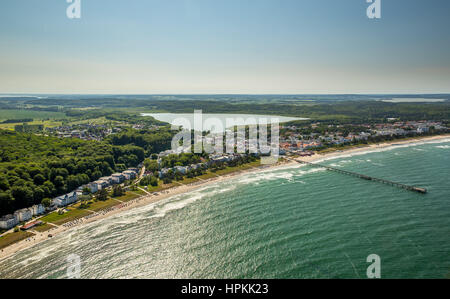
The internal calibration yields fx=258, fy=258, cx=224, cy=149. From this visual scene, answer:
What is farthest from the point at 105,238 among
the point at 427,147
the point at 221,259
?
the point at 427,147

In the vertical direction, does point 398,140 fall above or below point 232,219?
above

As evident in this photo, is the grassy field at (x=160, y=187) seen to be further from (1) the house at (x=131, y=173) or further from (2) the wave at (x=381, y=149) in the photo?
(2) the wave at (x=381, y=149)

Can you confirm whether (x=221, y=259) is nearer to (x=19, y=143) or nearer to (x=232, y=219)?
(x=232, y=219)

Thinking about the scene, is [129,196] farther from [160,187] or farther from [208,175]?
[208,175]

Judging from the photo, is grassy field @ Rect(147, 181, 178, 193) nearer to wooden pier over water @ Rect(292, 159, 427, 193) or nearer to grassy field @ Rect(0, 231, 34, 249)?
grassy field @ Rect(0, 231, 34, 249)

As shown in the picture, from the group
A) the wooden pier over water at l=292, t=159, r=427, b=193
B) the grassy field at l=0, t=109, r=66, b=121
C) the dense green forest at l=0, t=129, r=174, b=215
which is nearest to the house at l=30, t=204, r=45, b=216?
the dense green forest at l=0, t=129, r=174, b=215

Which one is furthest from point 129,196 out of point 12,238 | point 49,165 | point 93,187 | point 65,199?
point 49,165
